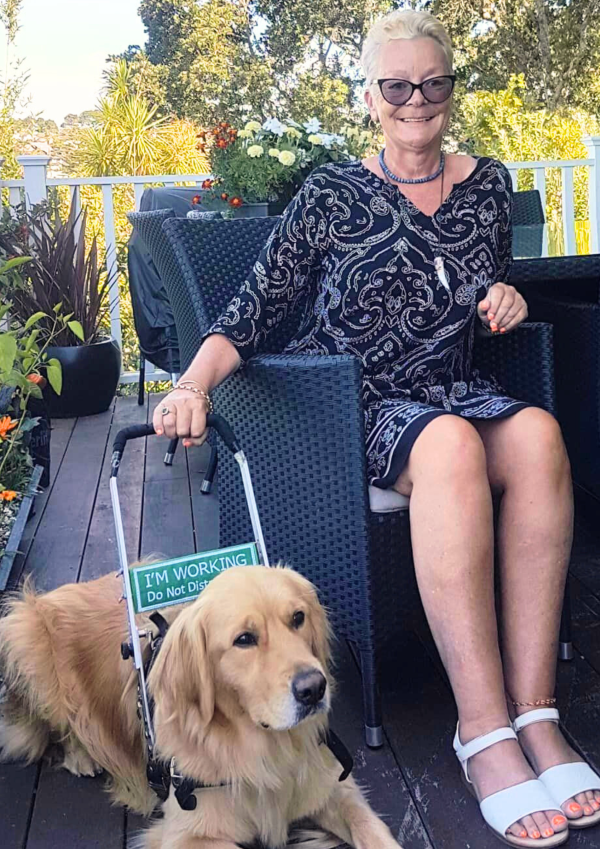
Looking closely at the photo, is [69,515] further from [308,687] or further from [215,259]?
[308,687]

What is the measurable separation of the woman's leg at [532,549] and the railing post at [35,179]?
4.01 meters

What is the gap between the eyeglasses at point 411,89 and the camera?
1788 mm

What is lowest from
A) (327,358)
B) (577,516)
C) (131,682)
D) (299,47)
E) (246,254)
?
(577,516)

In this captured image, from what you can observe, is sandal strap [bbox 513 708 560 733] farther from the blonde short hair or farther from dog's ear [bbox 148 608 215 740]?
the blonde short hair

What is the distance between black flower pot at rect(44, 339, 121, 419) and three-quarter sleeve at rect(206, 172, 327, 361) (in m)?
2.72

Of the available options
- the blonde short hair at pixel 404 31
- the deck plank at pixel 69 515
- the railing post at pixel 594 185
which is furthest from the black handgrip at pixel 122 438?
the railing post at pixel 594 185

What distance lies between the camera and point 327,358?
1.63 metres

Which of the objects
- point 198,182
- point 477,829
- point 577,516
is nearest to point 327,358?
point 477,829

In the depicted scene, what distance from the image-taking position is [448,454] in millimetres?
1547

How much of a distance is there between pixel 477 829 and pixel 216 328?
1.02 m

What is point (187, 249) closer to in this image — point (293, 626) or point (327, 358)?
point (327, 358)

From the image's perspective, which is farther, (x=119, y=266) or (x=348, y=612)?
(x=119, y=266)

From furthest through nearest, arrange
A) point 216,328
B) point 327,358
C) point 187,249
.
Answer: point 187,249 < point 216,328 < point 327,358

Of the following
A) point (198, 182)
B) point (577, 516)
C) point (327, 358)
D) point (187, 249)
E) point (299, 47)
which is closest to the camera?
point (327, 358)
